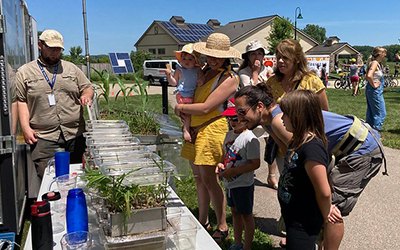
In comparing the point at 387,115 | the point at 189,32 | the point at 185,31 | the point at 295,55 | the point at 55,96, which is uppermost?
the point at 185,31

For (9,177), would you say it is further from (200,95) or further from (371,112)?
(371,112)

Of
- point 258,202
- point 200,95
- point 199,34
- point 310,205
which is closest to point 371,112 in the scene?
point 258,202

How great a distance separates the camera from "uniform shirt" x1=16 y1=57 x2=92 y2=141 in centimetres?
370

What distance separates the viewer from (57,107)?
3.84m

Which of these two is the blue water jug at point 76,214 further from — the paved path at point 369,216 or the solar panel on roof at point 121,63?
the solar panel on roof at point 121,63

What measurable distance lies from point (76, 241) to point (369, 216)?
3.42 m

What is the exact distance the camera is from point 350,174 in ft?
8.09

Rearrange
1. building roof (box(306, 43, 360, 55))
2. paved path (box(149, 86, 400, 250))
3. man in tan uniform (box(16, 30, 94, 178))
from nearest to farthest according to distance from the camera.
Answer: paved path (box(149, 86, 400, 250))
man in tan uniform (box(16, 30, 94, 178))
building roof (box(306, 43, 360, 55))

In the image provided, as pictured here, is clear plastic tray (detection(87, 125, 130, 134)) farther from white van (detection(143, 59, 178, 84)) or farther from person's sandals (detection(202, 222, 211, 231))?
white van (detection(143, 59, 178, 84))

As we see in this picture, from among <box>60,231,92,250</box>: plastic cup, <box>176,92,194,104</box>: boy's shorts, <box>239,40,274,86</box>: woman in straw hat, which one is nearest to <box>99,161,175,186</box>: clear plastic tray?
<box>60,231,92,250</box>: plastic cup

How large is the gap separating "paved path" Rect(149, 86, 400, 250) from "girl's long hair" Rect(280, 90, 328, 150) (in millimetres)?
1739

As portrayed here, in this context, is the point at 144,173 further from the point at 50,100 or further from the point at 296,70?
the point at 50,100

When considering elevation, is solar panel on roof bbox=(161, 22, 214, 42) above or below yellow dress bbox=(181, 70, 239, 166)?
above

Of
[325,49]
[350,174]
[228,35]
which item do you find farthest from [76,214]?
[325,49]
